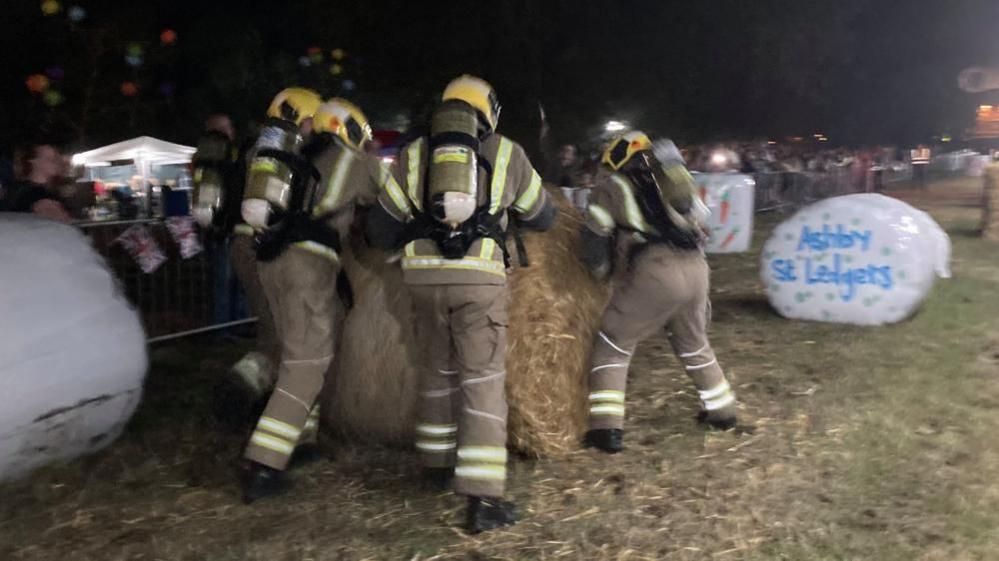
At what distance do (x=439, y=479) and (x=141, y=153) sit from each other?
49.6ft

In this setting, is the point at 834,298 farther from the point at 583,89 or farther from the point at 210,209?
the point at 583,89

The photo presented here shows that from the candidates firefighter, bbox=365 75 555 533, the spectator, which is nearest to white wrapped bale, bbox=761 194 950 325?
firefighter, bbox=365 75 555 533

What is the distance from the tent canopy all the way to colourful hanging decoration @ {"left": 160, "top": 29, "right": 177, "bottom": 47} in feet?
9.86

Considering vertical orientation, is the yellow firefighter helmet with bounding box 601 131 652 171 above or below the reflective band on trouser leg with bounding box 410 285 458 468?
above

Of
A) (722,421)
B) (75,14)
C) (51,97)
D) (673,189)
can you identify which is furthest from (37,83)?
(722,421)

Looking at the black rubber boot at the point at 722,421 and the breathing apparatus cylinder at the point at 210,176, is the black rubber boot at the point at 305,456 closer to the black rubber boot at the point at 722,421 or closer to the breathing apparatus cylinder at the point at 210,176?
the breathing apparatus cylinder at the point at 210,176

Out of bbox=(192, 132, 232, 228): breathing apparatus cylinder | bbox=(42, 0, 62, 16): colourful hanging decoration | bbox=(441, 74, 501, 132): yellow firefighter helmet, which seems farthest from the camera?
bbox=(42, 0, 62, 16): colourful hanging decoration

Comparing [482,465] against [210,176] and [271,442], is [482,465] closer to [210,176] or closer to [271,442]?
[271,442]

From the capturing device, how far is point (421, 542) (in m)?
3.86

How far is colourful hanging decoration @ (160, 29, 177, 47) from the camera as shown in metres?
13.5

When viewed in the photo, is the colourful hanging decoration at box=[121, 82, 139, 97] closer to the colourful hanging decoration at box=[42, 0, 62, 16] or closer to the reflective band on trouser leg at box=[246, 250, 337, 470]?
the colourful hanging decoration at box=[42, 0, 62, 16]

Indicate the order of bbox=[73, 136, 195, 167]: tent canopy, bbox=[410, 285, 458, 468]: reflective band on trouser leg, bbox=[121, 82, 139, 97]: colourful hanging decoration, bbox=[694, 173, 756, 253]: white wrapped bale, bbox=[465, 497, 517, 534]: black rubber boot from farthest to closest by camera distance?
bbox=[73, 136, 195, 167]: tent canopy, bbox=[121, 82, 139, 97]: colourful hanging decoration, bbox=[694, 173, 756, 253]: white wrapped bale, bbox=[410, 285, 458, 468]: reflective band on trouser leg, bbox=[465, 497, 517, 534]: black rubber boot

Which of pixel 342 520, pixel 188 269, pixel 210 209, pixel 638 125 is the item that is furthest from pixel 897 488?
pixel 638 125

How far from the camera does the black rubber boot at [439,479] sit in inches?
173
